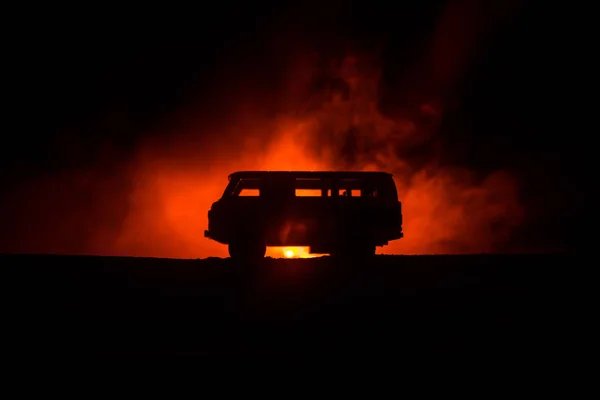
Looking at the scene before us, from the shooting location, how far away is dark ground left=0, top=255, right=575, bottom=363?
461 cm

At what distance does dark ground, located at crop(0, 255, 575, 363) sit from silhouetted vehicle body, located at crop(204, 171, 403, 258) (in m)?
1.99

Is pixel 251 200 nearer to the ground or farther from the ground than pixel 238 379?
farther from the ground

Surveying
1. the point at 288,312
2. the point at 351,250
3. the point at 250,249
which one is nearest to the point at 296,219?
the point at 250,249

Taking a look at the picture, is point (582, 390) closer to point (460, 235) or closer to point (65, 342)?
point (65, 342)

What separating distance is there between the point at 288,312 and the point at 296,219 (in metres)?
4.64

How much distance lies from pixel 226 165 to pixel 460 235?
11.3 meters

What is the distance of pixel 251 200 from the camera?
33.5 ft

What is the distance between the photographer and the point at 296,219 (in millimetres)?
10234

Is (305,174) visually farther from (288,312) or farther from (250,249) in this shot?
(288,312)

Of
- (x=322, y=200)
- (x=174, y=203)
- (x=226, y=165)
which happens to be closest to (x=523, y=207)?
(x=226, y=165)

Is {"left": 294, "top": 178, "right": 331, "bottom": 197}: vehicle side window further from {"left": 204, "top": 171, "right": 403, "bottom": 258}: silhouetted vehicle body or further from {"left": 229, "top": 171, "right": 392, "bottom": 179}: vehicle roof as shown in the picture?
{"left": 204, "top": 171, "right": 403, "bottom": 258}: silhouetted vehicle body

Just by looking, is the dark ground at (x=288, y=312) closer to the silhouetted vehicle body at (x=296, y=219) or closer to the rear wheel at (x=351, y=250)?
the silhouetted vehicle body at (x=296, y=219)

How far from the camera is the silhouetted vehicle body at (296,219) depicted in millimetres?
10211

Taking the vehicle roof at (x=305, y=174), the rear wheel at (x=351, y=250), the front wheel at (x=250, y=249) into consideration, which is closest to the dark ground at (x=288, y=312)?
the front wheel at (x=250, y=249)
